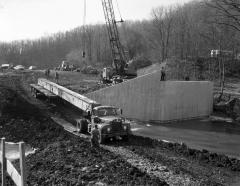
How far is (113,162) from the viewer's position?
46.5 ft

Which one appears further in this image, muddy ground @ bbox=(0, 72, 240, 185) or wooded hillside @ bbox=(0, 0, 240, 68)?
wooded hillside @ bbox=(0, 0, 240, 68)

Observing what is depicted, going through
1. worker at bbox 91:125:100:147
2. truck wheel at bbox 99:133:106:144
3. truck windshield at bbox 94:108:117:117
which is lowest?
truck wheel at bbox 99:133:106:144

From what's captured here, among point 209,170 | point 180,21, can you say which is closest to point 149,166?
point 209,170

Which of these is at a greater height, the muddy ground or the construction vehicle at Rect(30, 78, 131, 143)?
the construction vehicle at Rect(30, 78, 131, 143)

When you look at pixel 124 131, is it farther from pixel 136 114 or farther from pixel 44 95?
pixel 44 95

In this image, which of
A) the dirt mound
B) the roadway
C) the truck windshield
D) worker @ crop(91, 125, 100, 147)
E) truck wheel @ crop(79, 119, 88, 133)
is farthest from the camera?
the roadway

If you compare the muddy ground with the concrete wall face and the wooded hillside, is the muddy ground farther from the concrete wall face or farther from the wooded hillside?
the concrete wall face

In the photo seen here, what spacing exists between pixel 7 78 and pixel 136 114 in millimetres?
25406

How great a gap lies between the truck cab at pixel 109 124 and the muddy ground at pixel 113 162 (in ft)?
1.87

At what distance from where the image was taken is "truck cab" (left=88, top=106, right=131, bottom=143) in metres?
18.8

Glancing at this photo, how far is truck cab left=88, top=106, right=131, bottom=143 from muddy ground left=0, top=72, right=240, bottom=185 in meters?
0.57

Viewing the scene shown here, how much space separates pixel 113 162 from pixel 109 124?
15.8 feet

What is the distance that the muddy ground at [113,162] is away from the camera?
12.1 metres

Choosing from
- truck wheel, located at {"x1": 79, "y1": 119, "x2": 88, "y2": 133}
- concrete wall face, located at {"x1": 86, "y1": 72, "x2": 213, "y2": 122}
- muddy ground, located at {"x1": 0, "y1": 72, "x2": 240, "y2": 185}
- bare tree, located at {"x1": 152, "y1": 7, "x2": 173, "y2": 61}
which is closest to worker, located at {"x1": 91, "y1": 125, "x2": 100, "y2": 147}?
muddy ground, located at {"x1": 0, "y1": 72, "x2": 240, "y2": 185}
